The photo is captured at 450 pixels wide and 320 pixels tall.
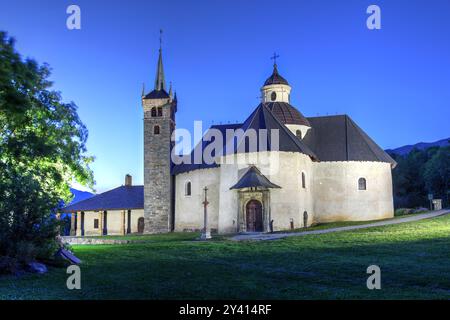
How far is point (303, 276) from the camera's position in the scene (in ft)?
46.7

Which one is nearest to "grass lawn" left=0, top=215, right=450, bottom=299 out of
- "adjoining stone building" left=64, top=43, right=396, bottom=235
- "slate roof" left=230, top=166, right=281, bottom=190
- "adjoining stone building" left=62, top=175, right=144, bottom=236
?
"slate roof" left=230, top=166, right=281, bottom=190

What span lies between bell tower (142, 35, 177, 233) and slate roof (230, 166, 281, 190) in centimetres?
1120

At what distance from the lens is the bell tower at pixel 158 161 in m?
44.9

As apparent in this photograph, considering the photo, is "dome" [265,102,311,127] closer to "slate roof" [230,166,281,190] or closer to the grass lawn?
"slate roof" [230,166,281,190]

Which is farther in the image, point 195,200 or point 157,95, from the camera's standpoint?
point 157,95

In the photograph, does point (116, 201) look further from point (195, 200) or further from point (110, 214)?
point (195, 200)

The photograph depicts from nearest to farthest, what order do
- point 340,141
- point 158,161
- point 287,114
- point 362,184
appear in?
point 362,184 < point 340,141 < point 287,114 < point 158,161

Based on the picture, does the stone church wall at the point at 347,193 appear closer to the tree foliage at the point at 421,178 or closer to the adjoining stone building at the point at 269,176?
the adjoining stone building at the point at 269,176

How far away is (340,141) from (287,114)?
512 cm

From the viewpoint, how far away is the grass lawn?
1176 centimetres

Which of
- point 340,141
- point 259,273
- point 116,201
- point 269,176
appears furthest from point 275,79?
point 259,273

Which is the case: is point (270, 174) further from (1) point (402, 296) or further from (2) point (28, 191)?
(1) point (402, 296)

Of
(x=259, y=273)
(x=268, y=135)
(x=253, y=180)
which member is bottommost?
(x=259, y=273)

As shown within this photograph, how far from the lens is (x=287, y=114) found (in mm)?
44188
